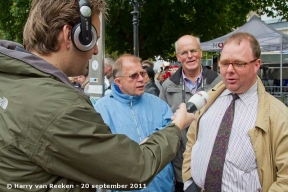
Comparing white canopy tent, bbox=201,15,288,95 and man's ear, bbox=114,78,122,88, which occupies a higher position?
white canopy tent, bbox=201,15,288,95

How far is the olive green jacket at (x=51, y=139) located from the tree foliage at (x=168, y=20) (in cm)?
1282

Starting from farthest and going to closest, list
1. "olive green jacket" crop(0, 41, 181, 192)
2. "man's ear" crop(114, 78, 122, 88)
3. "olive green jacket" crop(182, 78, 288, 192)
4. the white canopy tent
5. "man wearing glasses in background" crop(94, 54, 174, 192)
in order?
the white canopy tent < "man's ear" crop(114, 78, 122, 88) < "man wearing glasses in background" crop(94, 54, 174, 192) < "olive green jacket" crop(182, 78, 288, 192) < "olive green jacket" crop(0, 41, 181, 192)

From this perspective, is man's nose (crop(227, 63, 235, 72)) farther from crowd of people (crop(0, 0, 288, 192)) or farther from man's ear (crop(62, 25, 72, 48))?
man's ear (crop(62, 25, 72, 48))

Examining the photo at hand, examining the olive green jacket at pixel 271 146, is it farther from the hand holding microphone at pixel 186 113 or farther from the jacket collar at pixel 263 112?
the hand holding microphone at pixel 186 113

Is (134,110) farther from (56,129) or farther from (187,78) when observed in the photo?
(56,129)

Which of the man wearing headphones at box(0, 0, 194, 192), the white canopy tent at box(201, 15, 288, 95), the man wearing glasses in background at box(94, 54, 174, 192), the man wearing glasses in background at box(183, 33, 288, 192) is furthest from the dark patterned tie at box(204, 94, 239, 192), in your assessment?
the white canopy tent at box(201, 15, 288, 95)

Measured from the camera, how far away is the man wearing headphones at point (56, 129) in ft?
4.37

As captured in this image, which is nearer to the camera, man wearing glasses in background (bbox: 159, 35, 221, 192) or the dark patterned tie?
the dark patterned tie

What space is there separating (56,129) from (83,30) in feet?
1.62

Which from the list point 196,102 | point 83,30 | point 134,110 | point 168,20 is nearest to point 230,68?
point 196,102

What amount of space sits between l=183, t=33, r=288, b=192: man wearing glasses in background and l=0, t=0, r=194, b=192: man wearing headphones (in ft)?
2.92

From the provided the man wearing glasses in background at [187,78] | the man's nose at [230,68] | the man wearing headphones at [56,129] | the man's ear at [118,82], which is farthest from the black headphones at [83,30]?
the man wearing glasses in background at [187,78]

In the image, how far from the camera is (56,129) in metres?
1.32

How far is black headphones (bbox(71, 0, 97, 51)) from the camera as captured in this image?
5.09 ft
